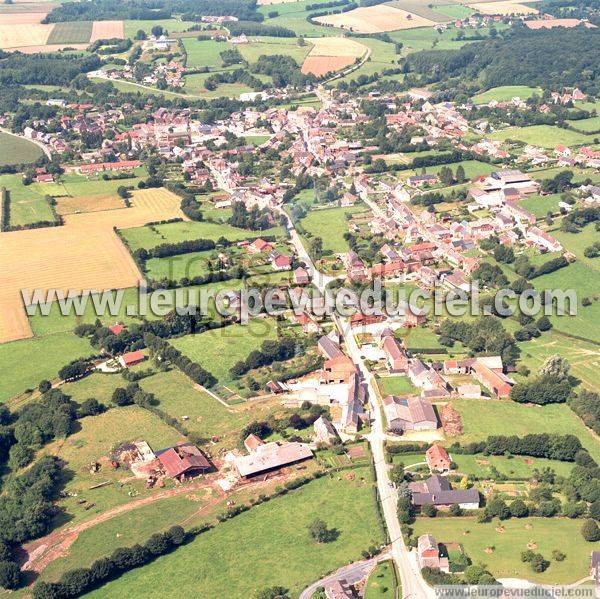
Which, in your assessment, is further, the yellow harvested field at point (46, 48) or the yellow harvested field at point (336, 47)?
the yellow harvested field at point (46, 48)

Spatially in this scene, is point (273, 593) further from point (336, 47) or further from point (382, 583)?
point (336, 47)

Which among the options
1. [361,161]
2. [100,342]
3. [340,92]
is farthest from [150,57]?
[100,342]

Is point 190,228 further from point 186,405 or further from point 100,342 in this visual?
point 186,405

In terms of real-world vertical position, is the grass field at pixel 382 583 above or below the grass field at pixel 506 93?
below

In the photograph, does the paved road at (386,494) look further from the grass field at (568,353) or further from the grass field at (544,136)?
the grass field at (544,136)

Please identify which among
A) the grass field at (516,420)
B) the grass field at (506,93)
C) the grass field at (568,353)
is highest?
the grass field at (506,93)

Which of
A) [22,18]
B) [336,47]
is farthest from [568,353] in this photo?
[22,18]

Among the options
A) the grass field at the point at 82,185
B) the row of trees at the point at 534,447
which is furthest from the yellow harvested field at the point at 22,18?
the row of trees at the point at 534,447
